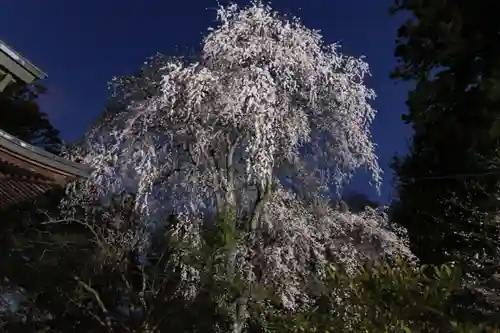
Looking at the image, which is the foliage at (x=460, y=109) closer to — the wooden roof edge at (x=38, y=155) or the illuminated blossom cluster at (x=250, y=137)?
the illuminated blossom cluster at (x=250, y=137)

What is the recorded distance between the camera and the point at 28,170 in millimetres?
4676

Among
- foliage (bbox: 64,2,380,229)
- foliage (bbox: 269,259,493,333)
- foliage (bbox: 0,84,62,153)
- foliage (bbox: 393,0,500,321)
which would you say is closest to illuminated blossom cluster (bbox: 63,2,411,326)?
foliage (bbox: 64,2,380,229)

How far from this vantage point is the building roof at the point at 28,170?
14.3 ft

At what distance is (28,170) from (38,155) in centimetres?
21

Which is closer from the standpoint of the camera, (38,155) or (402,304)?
(38,155)

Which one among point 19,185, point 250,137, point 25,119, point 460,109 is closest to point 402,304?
point 19,185

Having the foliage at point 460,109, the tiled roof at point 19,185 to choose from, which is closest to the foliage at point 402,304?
the foliage at point 460,109

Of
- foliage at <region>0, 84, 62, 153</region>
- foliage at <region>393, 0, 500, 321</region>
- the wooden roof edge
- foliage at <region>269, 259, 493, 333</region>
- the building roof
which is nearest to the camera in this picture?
the wooden roof edge

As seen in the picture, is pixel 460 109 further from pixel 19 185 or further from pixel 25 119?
pixel 25 119

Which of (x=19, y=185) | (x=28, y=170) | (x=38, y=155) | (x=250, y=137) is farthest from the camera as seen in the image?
(x=250, y=137)

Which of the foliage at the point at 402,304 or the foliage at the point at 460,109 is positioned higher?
the foliage at the point at 460,109

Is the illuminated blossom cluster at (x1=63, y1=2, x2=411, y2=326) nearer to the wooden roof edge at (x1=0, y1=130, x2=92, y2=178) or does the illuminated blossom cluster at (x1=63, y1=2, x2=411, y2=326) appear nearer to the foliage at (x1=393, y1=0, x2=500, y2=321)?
the foliage at (x1=393, y1=0, x2=500, y2=321)

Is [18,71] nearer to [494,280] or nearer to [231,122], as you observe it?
[231,122]

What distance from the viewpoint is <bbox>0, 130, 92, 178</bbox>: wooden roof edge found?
4.25 m
